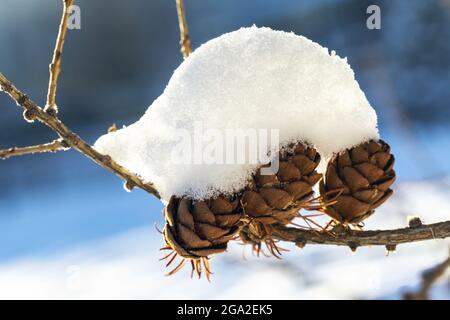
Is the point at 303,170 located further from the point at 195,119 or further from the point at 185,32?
the point at 185,32

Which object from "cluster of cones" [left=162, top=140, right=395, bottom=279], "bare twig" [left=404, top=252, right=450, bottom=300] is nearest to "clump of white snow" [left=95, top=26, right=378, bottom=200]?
"cluster of cones" [left=162, top=140, right=395, bottom=279]

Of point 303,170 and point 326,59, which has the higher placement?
point 326,59

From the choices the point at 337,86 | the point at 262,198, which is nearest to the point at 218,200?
the point at 262,198

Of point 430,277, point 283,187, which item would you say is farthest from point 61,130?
point 430,277

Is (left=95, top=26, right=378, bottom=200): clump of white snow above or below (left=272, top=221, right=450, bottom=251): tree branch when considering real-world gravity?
above

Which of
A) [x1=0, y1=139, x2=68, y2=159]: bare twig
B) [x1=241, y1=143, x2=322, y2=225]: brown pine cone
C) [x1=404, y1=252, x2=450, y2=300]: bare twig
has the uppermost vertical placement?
[x1=0, y1=139, x2=68, y2=159]: bare twig

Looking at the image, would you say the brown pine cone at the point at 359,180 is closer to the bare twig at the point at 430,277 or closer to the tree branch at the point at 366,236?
the tree branch at the point at 366,236

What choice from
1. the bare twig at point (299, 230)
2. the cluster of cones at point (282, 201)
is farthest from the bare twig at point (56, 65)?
the cluster of cones at point (282, 201)

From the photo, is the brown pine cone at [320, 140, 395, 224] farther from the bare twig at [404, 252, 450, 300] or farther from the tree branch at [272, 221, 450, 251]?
the bare twig at [404, 252, 450, 300]
